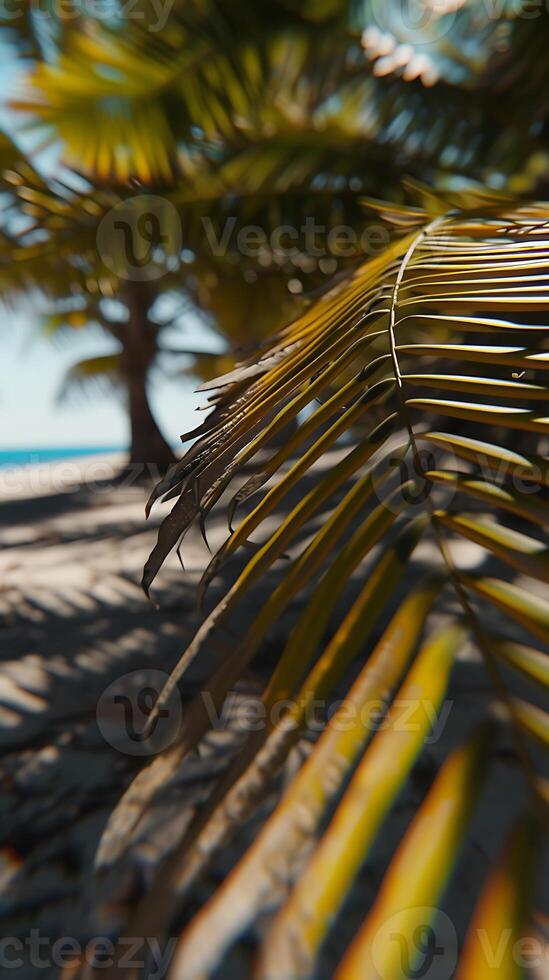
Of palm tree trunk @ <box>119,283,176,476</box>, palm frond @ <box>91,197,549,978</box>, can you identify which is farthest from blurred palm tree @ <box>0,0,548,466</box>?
palm frond @ <box>91,197,549,978</box>

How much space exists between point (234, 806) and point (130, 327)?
3747 millimetres

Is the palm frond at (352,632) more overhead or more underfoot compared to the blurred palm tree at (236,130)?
more underfoot

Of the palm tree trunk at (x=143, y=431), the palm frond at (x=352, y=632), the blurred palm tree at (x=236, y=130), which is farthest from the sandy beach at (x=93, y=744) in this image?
the palm tree trunk at (x=143, y=431)

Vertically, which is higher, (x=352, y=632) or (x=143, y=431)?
(x=352, y=632)

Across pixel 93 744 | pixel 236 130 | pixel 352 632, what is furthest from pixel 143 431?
pixel 352 632

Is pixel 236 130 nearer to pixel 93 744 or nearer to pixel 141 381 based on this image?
pixel 141 381

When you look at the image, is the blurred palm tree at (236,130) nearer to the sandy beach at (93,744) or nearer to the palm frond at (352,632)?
the sandy beach at (93,744)

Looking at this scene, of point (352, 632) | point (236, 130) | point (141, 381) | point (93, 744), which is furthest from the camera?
point (141, 381)

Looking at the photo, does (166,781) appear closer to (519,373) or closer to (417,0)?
(519,373)

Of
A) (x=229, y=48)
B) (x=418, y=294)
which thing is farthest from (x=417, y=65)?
(x=418, y=294)

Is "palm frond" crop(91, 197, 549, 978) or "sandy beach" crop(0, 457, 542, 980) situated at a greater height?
"palm frond" crop(91, 197, 549, 978)

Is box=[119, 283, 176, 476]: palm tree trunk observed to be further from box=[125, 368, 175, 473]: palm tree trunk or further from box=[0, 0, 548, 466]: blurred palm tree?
box=[0, 0, 548, 466]: blurred palm tree

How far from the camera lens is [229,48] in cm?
196

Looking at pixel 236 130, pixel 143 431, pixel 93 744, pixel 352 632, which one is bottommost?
pixel 143 431
